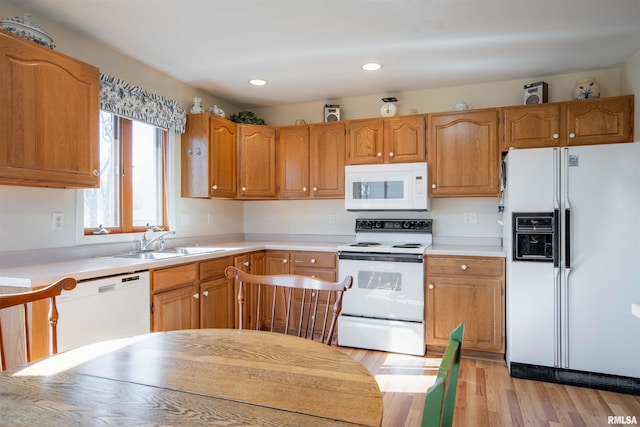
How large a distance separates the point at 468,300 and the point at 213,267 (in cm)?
198

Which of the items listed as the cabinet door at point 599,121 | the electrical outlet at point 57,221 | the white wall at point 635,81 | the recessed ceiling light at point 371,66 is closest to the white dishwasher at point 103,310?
the electrical outlet at point 57,221

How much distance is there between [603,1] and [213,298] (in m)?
3.05

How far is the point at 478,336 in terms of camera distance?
2951mm

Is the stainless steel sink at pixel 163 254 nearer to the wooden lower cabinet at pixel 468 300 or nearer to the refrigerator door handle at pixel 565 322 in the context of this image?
the wooden lower cabinet at pixel 468 300

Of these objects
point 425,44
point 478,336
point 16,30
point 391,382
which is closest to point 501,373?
point 478,336

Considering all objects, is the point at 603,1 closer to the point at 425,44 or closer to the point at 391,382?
the point at 425,44

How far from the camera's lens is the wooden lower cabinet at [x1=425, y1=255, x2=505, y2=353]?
2.90 metres

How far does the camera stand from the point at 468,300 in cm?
297

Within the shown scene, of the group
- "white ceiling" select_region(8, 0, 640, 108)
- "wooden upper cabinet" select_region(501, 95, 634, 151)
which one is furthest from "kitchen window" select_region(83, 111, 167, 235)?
"wooden upper cabinet" select_region(501, 95, 634, 151)

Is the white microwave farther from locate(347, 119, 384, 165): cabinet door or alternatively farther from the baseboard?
the baseboard

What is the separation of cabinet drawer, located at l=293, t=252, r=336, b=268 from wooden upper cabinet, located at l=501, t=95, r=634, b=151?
1.70 metres

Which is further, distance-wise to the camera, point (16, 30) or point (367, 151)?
point (367, 151)

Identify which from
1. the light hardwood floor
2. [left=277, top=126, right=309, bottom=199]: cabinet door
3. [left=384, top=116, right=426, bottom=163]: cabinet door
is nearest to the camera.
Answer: the light hardwood floor

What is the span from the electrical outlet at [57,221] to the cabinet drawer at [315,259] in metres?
1.79
